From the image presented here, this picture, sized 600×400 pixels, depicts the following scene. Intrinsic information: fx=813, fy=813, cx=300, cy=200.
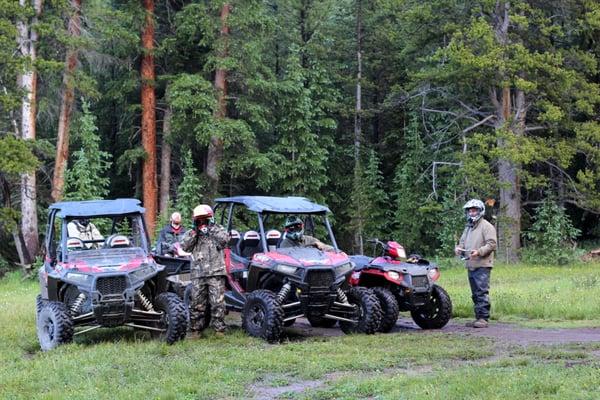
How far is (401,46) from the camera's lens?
40875 millimetres

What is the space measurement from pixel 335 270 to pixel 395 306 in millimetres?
1248

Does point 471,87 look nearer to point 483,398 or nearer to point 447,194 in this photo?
point 447,194

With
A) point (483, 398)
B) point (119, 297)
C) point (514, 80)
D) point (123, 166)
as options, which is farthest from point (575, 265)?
point (483, 398)

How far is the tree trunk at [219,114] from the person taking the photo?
31938 millimetres

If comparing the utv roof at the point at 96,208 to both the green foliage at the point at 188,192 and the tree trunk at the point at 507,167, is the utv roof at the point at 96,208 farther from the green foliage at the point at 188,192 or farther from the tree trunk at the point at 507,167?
the green foliage at the point at 188,192

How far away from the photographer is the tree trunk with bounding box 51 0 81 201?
94.5 ft

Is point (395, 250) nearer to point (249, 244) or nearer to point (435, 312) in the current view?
point (435, 312)

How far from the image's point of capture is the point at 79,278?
1206 cm

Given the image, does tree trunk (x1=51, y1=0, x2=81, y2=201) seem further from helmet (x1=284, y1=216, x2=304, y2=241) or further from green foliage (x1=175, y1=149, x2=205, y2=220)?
helmet (x1=284, y1=216, x2=304, y2=241)

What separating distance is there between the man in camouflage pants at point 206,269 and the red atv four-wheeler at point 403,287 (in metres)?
2.41

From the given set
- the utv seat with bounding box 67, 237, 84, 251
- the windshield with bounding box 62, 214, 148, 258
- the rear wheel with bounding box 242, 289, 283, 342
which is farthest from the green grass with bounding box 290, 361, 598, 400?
the utv seat with bounding box 67, 237, 84, 251

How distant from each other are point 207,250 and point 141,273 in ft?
3.79

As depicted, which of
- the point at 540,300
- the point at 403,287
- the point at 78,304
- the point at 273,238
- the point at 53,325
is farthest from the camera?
the point at 540,300

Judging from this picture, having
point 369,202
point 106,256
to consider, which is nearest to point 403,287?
point 106,256
